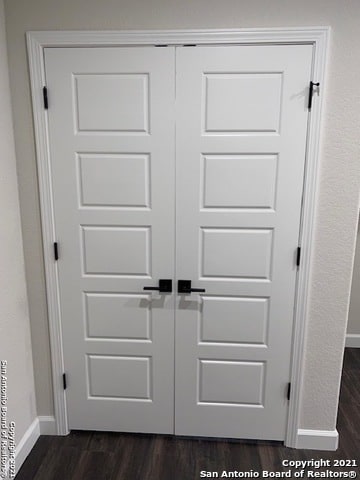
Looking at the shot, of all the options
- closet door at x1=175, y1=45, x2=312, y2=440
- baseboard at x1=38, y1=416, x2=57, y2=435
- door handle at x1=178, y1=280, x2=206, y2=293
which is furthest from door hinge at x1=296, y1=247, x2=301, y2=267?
baseboard at x1=38, y1=416, x2=57, y2=435

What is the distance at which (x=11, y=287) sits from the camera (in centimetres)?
199

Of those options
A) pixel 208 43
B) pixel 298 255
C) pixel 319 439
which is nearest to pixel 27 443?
pixel 319 439

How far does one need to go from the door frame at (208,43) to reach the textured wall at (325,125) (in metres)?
0.04

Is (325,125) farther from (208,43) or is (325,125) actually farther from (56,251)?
(56,251)

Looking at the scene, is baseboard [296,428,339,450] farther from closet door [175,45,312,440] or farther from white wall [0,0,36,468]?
white wall [0,0,36,468]

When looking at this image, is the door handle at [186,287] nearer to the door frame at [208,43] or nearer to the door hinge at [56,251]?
the door frame at [208,43]

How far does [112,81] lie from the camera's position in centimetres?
189

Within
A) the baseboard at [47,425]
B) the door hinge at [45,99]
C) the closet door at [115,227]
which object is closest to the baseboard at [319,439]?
the closet door at [115,227]

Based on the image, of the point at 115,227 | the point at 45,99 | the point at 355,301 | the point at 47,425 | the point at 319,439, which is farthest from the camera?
the point at 355,301

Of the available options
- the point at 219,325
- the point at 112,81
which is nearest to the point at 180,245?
the point at 219,325

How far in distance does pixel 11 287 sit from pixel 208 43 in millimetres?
1623

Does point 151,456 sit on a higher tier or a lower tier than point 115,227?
lower

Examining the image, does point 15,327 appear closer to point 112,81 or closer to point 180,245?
point 180,245

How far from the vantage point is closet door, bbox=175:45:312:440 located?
6.05 feet
